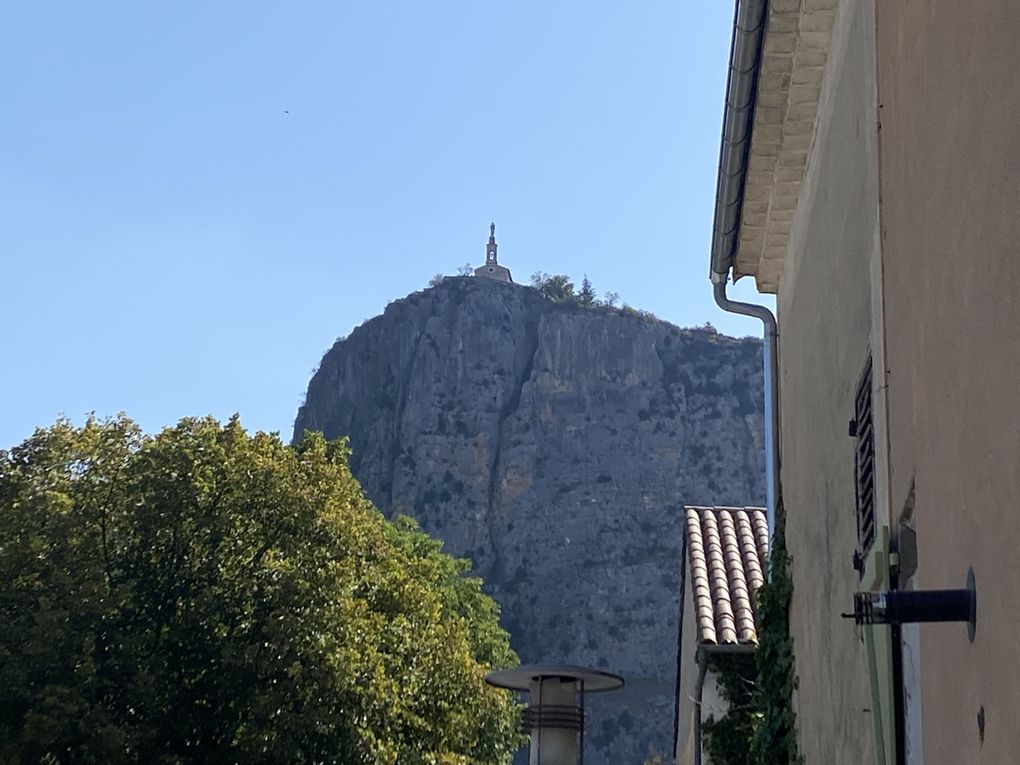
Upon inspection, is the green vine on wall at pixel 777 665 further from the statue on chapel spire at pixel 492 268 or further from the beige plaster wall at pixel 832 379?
the statue on chapel spire at pixel 492 268

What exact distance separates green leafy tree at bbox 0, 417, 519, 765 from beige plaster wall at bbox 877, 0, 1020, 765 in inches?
502

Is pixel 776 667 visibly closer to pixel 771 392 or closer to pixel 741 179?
pixel 771 392

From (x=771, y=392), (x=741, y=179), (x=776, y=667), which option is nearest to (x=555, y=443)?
(x=771, y=392)

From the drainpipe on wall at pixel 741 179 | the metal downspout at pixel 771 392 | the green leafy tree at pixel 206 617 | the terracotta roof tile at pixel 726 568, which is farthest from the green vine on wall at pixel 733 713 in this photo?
the green leafy tree at pixel 206 617

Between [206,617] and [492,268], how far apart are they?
90.1 meters

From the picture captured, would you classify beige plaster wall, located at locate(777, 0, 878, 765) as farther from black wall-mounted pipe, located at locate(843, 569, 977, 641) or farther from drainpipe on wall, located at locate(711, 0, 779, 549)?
black wall-mounted pipe, located at locate(843, 569, 977, 641)

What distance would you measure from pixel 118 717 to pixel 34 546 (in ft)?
7.15

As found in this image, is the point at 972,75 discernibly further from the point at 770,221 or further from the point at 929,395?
the point at 770,221

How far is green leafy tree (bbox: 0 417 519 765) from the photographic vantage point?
52.7 feet

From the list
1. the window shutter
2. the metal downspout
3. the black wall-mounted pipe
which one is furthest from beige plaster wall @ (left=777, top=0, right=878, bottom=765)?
the black wall-mounted pipe

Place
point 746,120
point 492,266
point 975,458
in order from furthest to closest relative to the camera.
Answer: point 492,266 → point 746,120 → point 975,458

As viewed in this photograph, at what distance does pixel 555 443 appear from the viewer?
297 feet

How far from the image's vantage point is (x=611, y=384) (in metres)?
92.1

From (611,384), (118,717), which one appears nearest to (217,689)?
(118,717)
